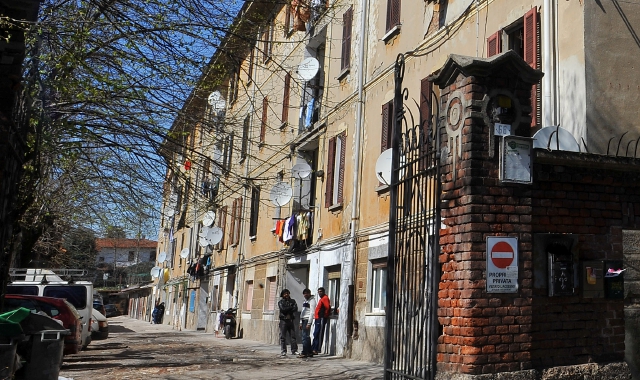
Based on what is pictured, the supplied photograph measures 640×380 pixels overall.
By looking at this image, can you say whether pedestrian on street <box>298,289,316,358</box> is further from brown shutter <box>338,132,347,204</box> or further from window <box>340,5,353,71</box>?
window <box>340,5,353,71</box>

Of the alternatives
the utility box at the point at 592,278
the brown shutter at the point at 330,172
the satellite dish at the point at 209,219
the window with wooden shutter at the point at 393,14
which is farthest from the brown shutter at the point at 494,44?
the satellite dish at the point at 209,219

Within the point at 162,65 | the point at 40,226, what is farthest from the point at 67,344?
the point at 40,226

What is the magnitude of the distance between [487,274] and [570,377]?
1.36 m

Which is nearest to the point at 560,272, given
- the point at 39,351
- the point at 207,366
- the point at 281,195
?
the point at 39,351

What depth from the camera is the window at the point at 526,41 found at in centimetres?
1099

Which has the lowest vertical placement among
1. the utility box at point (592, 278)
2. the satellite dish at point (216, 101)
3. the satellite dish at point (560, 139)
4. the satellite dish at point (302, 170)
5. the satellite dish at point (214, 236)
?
the utility box at point (592, 278)

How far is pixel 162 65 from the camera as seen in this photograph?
32.1 ft

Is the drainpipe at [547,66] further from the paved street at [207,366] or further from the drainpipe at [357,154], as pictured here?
the drainpipe at [357,154]

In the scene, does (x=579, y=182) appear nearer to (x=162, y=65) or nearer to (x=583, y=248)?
(x=583, y=248)

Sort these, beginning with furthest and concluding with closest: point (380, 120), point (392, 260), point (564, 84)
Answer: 1. point (380, 120)
2. point (564, 84)
3. point (392, 260)

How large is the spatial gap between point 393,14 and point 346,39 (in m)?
3.26

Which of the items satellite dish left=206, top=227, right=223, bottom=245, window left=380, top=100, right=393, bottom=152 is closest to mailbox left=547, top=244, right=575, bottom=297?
window left=380, top=100, right=393, bottom=152

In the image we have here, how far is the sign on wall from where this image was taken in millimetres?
6402

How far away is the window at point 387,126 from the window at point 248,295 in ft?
40.7
